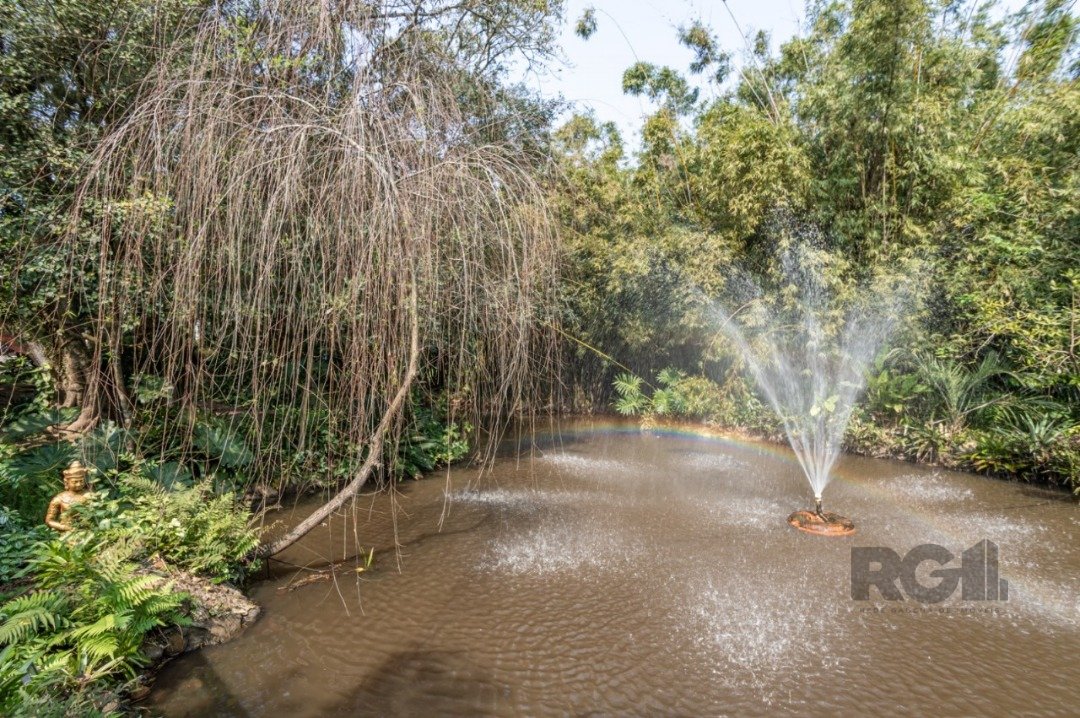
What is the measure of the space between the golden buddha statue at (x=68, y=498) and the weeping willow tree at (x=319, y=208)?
4.05 ft

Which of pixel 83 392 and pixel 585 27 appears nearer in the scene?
pixel 83 392

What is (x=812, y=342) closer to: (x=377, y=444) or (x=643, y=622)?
(x=643, y=622)

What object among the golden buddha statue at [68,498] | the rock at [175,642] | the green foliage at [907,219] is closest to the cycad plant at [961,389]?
the green foliage at [907,219]

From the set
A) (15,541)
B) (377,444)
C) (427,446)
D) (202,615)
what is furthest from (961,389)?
(15,541)

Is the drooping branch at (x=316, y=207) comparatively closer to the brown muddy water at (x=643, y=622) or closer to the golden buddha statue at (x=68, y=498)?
the brown muddy water at (x=643, y=622)

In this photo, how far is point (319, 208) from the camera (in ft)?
8.31

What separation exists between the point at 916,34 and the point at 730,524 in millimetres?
8222

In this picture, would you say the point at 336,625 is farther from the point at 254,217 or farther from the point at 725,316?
the point at 725,316

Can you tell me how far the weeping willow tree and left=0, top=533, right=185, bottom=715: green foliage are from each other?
103 cm

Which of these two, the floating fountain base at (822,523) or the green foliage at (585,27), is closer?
the floating fountain base at (822,523)

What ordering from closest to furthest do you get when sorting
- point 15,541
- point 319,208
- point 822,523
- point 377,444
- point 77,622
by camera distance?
point 319,208, point 77,622, point 377,444, point 15,541, point 822,523

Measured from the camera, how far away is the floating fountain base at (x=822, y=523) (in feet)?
17.0

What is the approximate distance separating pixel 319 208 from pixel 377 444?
4.89 feet

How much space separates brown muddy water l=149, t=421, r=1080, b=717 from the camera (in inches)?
112
